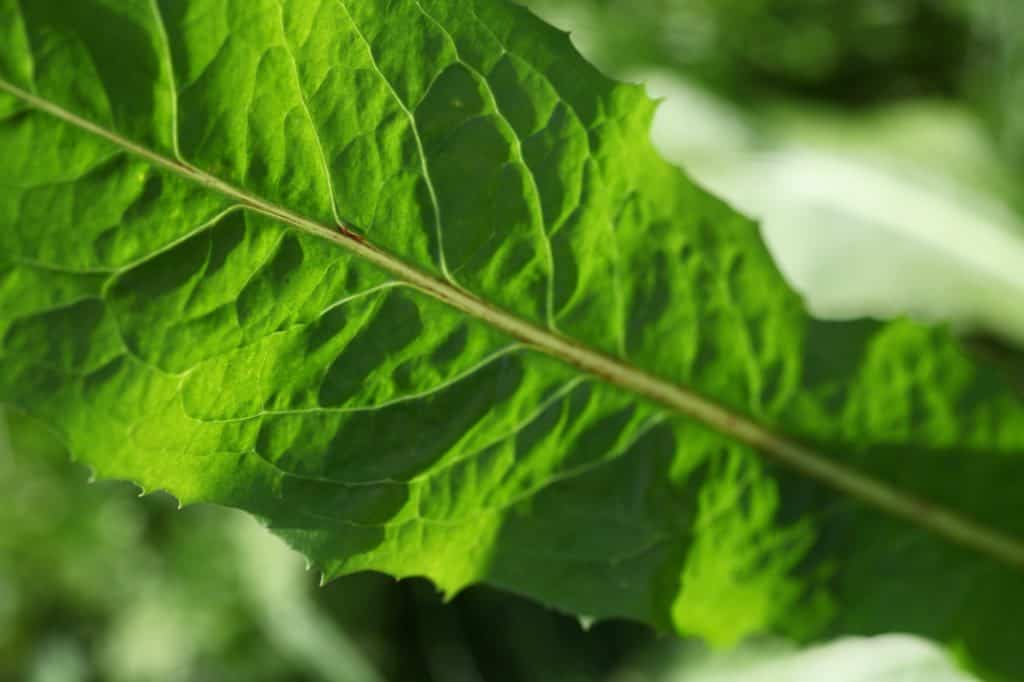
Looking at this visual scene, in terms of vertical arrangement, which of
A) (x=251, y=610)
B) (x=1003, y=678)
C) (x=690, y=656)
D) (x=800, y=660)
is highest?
(x=1003, y=678)

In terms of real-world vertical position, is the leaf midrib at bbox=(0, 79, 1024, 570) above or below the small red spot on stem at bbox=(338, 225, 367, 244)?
below

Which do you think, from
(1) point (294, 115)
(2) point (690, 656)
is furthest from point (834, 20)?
(1) point (294, 115)

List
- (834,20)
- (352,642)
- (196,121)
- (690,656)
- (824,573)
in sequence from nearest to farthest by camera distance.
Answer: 1. (196,121)
2. (824,573)
3. (690,656)
4. (352,642)
5. (834,20)

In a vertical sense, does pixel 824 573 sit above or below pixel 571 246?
below

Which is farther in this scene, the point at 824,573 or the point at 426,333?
the point at 824,573

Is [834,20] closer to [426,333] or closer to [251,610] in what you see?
[251,610]

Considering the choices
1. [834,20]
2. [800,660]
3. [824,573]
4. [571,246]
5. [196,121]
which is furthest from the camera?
[834,20]

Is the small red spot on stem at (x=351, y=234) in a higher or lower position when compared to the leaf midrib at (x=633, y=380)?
higher
